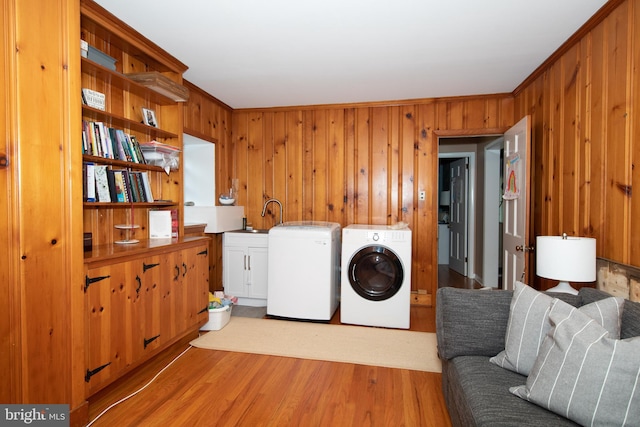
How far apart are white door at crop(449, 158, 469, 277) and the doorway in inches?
2.2

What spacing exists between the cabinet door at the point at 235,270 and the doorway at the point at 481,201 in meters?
2.99

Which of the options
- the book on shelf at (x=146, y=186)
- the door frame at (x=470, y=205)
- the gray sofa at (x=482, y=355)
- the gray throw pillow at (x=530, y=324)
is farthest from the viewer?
the door frame at (x=470, y=205)

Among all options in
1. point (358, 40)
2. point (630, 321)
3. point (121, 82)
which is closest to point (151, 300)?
point (121, 82)

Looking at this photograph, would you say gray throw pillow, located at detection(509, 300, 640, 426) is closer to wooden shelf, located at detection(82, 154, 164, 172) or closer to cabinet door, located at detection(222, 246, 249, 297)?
wooden shelf, located at detection(82, 154, 164, 172)

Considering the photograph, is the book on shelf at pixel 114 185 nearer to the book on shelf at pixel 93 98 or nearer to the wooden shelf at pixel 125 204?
the wooden shelf at pixel 125 204

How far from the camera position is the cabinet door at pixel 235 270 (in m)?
3.87

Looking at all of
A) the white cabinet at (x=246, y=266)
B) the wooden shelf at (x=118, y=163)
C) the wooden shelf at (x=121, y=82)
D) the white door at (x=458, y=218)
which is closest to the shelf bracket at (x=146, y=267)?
the wooden shelf at (x=118, y=163)

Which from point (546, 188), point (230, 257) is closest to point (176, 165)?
point (230, 257)

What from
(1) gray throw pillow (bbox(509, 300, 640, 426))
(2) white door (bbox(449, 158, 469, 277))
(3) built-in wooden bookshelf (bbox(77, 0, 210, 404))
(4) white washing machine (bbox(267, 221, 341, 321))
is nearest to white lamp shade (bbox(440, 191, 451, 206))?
(2) white door (bbox(449, 158, 469, 277))

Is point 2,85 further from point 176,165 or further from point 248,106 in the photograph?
point 248,106

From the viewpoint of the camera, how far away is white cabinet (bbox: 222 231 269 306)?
12.5 feet

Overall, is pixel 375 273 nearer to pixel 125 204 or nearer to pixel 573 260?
pixel 573 260

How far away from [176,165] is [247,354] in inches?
65.4

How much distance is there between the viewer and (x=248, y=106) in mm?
4227
